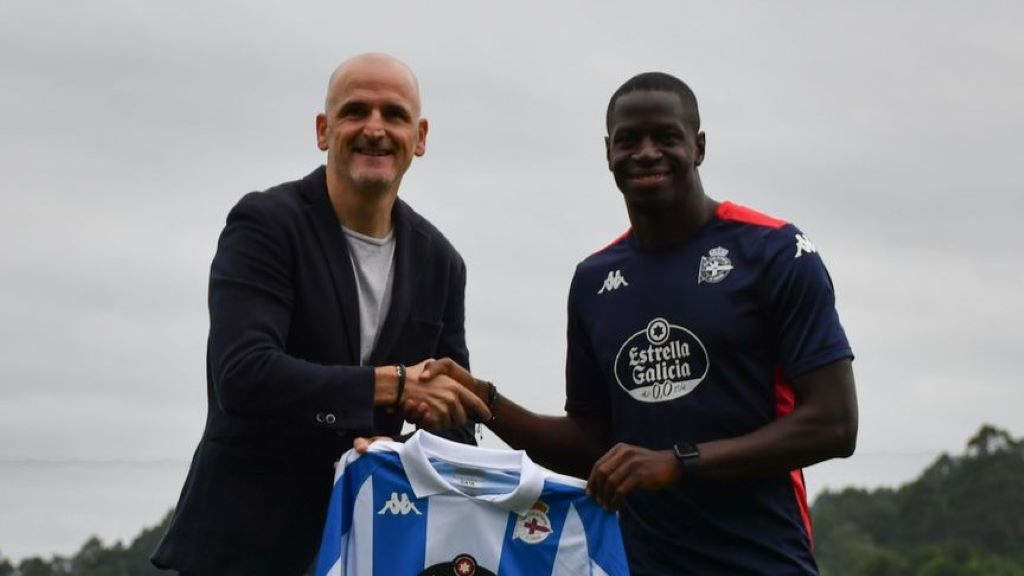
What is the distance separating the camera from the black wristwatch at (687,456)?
6559 millimetres

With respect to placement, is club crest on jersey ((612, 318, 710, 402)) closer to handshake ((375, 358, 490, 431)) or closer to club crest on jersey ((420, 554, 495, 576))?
handshake ((375, 358, 490, 431))

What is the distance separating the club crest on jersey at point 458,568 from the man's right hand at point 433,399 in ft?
1.60

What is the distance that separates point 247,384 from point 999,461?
216 feet

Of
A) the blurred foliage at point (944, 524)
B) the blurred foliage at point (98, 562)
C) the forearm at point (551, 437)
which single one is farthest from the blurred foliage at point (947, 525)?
the forearm at point (551, 437)

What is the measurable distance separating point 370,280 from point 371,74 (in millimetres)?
760

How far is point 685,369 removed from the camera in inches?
269

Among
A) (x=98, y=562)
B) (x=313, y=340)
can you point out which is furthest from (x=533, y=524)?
(x=98, y=562)

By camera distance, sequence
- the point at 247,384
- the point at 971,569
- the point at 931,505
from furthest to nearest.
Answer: the point at 931,505, the point at 971,569, the point at 247,384

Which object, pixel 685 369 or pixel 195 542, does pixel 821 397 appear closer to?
pixel 685 369

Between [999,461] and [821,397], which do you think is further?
[999,461]

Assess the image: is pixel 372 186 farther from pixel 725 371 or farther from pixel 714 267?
pixel 725 371

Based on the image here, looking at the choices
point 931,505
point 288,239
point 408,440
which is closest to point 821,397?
point 408,440

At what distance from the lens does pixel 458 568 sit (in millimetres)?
6711

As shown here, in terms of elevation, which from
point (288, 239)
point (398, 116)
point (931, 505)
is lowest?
point (288, 239)
